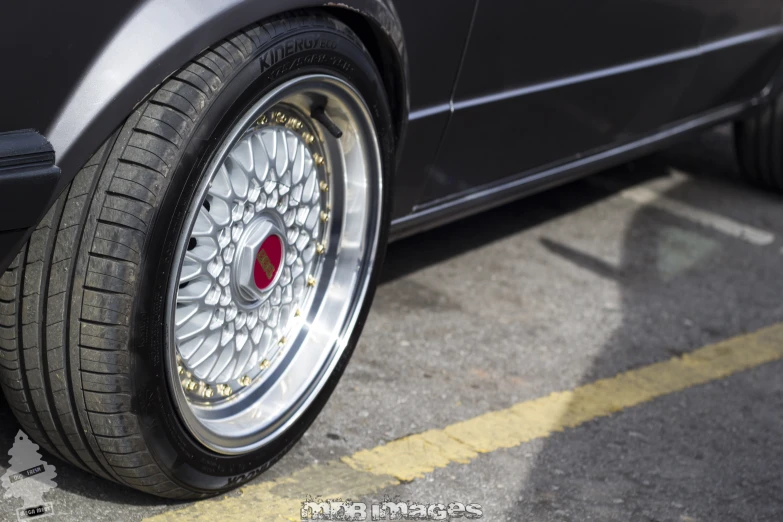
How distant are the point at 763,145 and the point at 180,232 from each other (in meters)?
3.88

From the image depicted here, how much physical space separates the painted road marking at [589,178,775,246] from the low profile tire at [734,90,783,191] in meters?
0.48

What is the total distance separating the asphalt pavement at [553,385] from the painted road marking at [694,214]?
1.1 inches

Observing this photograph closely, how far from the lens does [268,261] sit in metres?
2.17

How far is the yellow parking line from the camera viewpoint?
7.04 ft

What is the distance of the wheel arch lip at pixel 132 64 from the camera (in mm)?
1575

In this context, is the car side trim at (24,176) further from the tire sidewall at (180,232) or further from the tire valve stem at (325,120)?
the tire valve stem at (325,120)

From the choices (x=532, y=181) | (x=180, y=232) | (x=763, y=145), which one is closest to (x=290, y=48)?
(x=180, y=232)

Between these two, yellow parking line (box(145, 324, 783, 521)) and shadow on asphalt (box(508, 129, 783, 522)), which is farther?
Answer: shadow on asphalt (box(508, 129, 783, 522))

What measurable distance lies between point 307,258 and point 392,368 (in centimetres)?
59

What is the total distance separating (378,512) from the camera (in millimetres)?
2178

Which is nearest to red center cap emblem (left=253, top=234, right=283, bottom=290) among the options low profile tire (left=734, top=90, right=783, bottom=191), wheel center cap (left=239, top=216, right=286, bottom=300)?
wheel center cap (left=239, top=216, right=286, bottom=300)

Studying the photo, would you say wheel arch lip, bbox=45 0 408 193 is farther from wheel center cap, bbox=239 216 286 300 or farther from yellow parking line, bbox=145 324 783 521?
yellow parking line, bbox=145 324 783 521

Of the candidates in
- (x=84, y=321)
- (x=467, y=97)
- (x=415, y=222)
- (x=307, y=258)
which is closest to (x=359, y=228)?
(x=307, y=258)

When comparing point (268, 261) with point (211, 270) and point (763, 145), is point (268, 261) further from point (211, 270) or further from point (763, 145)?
point (763, 145)
